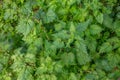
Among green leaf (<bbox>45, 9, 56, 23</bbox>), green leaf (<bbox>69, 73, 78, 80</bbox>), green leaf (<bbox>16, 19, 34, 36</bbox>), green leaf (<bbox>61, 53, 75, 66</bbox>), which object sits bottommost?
green leaf (<bbox>69, 73, 78, 80</bbox>)

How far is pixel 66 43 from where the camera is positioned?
9.61 feet

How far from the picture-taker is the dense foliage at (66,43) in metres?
2.87

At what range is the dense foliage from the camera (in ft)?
9.43

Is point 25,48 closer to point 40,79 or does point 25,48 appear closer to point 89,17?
point 40,79

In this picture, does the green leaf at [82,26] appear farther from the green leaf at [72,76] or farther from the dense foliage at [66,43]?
the green leaf at [72,76]

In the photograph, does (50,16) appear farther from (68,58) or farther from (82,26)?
(68,58)

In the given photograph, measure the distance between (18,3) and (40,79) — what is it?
1.35 metres

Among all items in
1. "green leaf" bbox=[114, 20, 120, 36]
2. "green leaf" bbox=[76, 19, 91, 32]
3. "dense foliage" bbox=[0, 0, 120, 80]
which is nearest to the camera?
"dense foliage" bbox=[0, 0, 120, 80]

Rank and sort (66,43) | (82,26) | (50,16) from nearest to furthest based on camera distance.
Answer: (66,43) → (82,26) → (50,16)

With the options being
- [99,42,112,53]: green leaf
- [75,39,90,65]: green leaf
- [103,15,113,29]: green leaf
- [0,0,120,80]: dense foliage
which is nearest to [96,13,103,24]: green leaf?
[0,0,120,80]: dense foliage

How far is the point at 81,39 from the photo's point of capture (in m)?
2.90

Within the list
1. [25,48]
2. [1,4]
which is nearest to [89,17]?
[25,48]

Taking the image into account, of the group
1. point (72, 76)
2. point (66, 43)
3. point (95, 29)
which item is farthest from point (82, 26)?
point (72, 76)

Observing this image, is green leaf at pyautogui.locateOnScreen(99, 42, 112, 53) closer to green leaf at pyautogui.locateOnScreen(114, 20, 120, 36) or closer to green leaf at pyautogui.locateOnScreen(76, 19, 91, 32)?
green leaf at pyautogui.locateOnScreen(114, 20, 120, 36)
